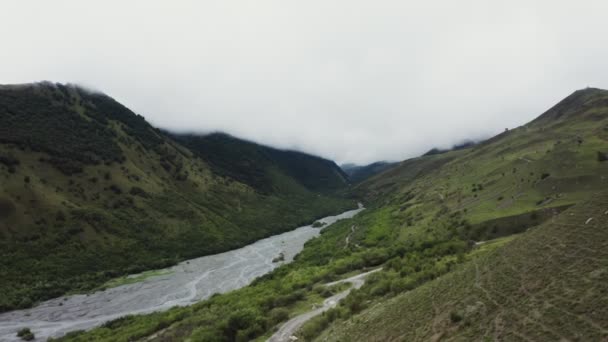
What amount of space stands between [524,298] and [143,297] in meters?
82.2

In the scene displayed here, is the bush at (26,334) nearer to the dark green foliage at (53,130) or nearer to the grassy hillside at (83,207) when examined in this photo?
the grassy hillside at (83,207)

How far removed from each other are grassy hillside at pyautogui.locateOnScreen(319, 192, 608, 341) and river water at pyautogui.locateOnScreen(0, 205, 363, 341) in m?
54.6

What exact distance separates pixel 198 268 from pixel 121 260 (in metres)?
24.0

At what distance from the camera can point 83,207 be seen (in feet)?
399

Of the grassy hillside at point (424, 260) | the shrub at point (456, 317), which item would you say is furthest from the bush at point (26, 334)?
the shrub at point (456, 317)

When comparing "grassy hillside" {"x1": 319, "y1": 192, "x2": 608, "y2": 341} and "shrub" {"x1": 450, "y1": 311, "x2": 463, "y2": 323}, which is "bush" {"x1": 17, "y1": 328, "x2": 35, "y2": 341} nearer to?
"grassy hillside" {"x1": 319, "y1": 192, "x2": 608, "y2": 341}

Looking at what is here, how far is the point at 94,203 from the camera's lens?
427 ft

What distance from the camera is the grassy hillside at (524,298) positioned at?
18922 millimetres

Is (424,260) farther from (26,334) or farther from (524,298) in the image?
(26,334)

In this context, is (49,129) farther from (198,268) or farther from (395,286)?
(395,286)

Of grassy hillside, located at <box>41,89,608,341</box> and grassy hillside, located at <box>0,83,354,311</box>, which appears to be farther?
grassy hillside, located at <box>0,83,354,311</box>

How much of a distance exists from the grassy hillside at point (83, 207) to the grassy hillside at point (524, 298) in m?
83.3

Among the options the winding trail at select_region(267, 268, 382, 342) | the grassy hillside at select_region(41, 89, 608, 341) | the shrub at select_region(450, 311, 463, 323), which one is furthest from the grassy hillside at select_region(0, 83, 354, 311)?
the shrub at select_region(450, 311, 463, 323)

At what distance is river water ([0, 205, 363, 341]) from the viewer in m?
65.3
